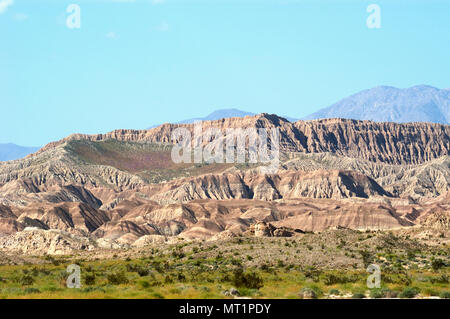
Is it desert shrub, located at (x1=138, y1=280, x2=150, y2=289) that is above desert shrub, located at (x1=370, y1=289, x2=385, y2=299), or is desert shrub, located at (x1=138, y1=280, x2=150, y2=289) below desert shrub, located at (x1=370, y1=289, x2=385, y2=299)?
above

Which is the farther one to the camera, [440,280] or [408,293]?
[440,280]

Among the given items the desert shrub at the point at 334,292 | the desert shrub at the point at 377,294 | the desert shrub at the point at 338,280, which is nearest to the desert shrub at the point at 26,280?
the desert shrub at the point at 338,280

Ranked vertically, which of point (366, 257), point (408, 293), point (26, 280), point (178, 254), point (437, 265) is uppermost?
point (26, 280)

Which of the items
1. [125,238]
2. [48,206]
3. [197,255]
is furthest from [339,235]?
[48,206]

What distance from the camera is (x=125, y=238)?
478 feet

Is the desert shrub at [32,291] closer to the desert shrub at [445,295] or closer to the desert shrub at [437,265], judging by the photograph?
the desert shrub at [445,295]

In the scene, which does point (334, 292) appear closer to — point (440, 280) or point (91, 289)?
point (440, 280)

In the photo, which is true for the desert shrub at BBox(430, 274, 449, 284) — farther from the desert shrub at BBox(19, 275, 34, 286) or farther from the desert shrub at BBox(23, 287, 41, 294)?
the desert shrub at BBox(19, 275, 34, 286)

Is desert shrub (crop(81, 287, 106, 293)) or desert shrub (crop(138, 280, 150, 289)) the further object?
desert shrub (crop(138, 280, 150, 289))

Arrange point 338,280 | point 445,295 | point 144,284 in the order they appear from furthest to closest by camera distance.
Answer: point 338,280, point 144,284, point 445,295

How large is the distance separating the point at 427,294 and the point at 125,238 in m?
115

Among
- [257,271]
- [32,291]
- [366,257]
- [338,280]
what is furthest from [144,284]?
[366,257]

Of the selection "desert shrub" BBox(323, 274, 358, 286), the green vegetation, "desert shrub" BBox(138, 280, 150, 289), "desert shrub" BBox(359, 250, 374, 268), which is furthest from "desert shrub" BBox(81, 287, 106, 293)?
"desert shrub" BBox(359, 250, 374, 268)
